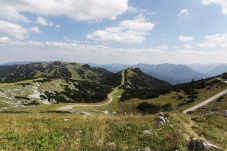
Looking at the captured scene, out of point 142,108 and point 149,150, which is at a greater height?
point 149,150

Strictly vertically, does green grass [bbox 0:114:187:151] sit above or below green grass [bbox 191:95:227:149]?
above

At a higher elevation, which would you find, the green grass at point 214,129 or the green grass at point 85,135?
the green grass at point 85,135

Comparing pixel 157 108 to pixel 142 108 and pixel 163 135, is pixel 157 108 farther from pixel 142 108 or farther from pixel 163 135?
pixel 163 135

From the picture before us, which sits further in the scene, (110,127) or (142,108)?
(142,108)

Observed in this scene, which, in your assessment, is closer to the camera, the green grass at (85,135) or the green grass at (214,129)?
the green grass at (85,135)

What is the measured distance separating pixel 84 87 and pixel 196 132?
153 metres

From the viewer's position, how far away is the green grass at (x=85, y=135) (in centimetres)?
1310

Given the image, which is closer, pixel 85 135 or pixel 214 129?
pixel 85 135

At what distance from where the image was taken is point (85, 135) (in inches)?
586

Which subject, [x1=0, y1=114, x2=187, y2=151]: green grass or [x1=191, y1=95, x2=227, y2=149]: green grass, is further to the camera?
[x1=191, y1=95, x2=227, y2=149]: green grass

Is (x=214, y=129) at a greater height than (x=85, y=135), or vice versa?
(x=85, y=135)

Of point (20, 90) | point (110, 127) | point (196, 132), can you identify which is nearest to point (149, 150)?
point (110, 127)

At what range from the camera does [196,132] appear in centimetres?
1909

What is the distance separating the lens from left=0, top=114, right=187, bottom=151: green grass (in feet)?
43.0
